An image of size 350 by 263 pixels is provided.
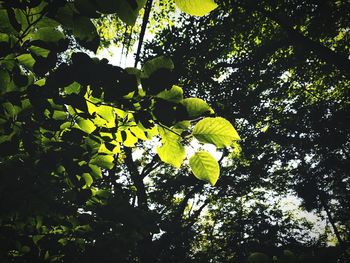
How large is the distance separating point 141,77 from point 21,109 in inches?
29.7

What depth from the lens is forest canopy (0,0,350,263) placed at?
1023 millimetres

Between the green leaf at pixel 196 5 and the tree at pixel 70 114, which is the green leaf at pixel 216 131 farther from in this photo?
the green leaf at pixel 196 5

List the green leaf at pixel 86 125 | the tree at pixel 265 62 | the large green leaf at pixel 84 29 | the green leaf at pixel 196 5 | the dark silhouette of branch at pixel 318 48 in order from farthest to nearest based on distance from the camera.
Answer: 1. the tree at pixel 265 62
2. the dark silhouette of branch at pixel 318 48
3. the green leaf at pixel 86 125
4. the large green leaf at pixel 84 29
5. the green leaf at pixel 196 5

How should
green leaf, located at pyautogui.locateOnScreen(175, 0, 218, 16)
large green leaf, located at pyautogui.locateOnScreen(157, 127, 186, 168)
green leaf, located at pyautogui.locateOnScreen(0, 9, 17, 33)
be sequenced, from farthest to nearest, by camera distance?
large green leaf, located at pyautogui.locateOnScreen(157, 127, 186, 168) < green leaf, located at pyautogui.locateOnScreen(0, 9, 17, 33) < green leaf, located at pyautogui.locateOnScreen(175, 0, 218, 16)

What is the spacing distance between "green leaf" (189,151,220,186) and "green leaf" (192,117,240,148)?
0.07 meters

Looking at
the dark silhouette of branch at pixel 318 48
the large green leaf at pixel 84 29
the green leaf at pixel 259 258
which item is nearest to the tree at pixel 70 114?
the large green leaf at pixel 84 29

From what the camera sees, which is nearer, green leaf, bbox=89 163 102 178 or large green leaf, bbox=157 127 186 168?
large green leaf, bbox=157 127 186 168

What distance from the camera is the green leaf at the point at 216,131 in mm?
1066

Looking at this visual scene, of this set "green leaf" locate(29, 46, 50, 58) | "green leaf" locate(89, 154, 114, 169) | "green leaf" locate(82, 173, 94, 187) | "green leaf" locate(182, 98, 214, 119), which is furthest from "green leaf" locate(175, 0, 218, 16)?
"green leaf" locate(82, 173, 94, 187)

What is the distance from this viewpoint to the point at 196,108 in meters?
1.06

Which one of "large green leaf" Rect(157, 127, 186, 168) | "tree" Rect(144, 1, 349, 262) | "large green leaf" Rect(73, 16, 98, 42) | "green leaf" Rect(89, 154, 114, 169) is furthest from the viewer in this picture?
"tree" Rect(144, 1, 349, 262)

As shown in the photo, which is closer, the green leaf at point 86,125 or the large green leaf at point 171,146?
the large green leaf at point 171,146

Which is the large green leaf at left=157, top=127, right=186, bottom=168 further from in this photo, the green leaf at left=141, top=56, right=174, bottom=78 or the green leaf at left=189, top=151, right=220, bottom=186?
the green leaf at left=141, top=56, right=174, bottom=78

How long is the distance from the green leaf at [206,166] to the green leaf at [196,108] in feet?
0.58
